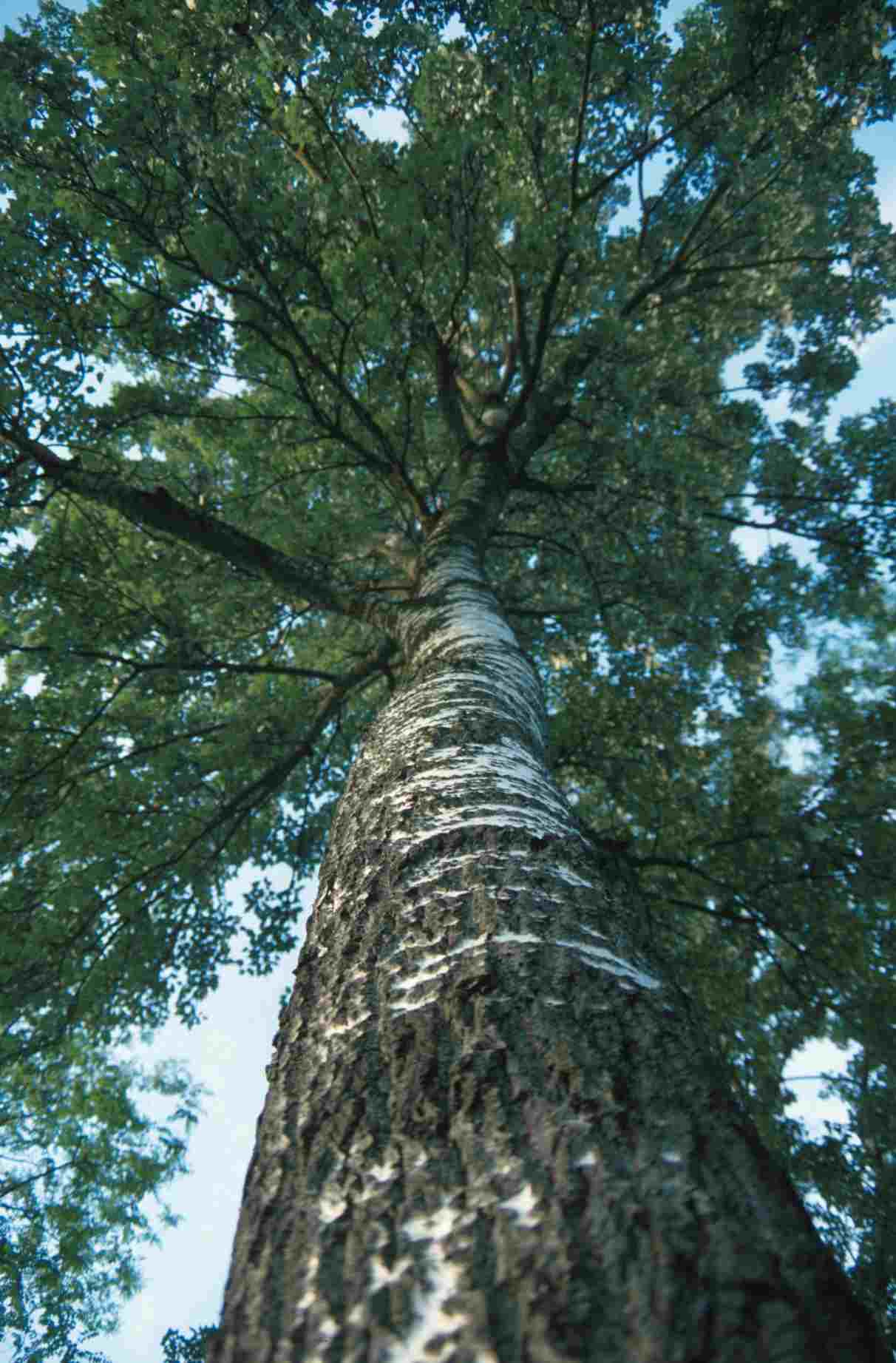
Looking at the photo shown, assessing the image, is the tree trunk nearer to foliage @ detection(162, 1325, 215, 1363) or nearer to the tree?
the tree

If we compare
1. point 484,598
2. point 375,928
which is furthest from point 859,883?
point 375,928

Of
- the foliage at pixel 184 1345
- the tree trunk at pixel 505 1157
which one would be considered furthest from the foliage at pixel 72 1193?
the tree trunk at pixel 505 1157

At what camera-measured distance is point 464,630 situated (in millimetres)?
3369

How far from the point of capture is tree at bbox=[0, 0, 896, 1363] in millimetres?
832

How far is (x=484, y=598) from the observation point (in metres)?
4.05

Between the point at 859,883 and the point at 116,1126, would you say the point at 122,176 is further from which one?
the point at 116,1126

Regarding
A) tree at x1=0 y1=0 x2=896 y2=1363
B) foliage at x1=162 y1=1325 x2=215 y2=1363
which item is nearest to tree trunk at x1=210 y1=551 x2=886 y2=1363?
tree at x1=0 y1=0 x2=896 y2=1363

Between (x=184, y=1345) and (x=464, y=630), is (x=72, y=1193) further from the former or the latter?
(x=464, y=630)

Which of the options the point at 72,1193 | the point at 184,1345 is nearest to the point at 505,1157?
the point at 184,1345

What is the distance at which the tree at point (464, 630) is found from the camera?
2.73 ft

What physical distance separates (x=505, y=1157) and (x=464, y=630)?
2.64 m

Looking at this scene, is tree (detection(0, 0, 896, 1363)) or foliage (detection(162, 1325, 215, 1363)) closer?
tree (detection(0, 0, 896, 1363))

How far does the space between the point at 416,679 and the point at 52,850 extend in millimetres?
5222

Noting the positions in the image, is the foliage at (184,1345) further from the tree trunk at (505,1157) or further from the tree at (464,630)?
the tree trunk at (505,1157)
